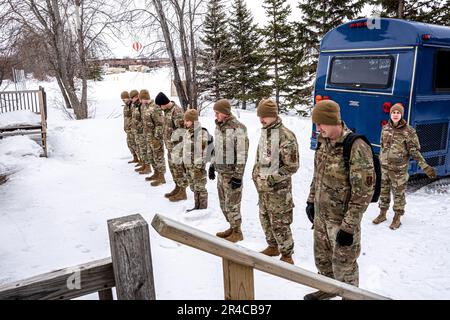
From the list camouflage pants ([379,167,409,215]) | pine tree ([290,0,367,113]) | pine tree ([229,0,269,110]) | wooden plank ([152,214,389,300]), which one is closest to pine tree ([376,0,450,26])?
pine tree ([290,0,367,113])

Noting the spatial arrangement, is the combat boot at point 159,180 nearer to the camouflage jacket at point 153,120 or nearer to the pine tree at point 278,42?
the camouflage jacket at point 153,120

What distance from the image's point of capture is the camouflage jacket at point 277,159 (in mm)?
3938

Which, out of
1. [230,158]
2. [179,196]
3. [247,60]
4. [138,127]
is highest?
[247,60]

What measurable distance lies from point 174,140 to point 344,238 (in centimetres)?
429

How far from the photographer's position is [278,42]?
21875mm

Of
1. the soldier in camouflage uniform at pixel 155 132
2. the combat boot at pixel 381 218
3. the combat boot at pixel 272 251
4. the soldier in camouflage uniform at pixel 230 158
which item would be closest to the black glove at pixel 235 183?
the soldier in camouflage uniform at pixel 230 158

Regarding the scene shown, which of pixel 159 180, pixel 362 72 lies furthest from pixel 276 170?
pixel 159 180

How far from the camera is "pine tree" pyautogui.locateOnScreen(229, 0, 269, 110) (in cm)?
2236

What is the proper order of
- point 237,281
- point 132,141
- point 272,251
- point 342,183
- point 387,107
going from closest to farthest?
point 237,281, point 342,183, point 272,251, point 387,107, point 132,141

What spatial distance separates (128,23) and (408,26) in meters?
9.28

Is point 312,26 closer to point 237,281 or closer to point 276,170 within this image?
point 276,170

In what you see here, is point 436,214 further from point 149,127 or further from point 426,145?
point 149,127

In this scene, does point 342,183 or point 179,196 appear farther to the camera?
point 179,196
